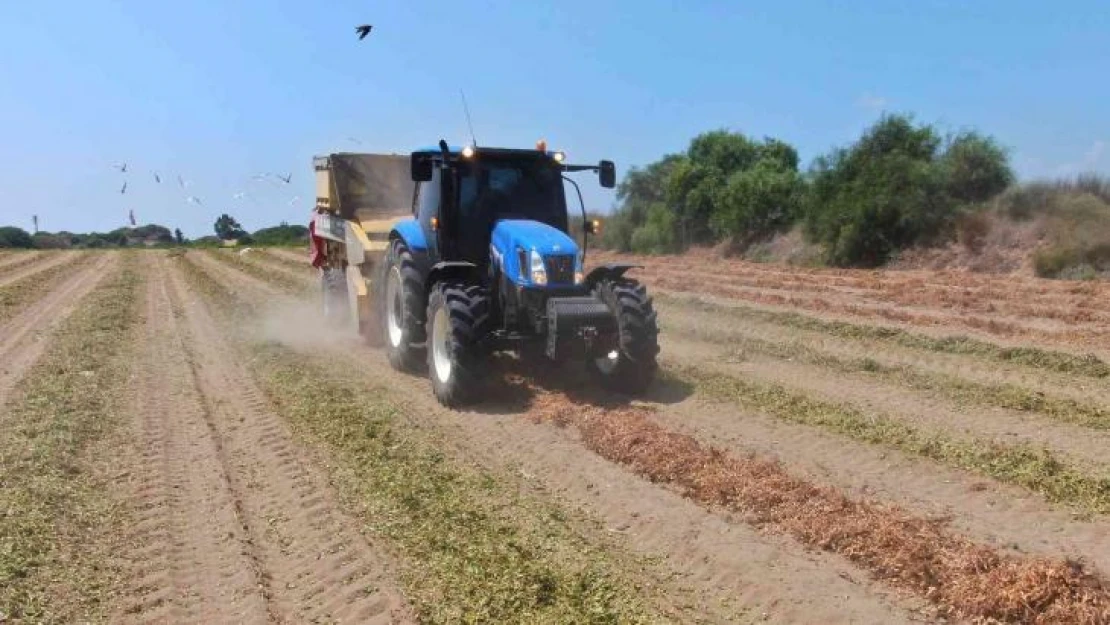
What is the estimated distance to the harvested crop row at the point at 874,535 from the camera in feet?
12.8

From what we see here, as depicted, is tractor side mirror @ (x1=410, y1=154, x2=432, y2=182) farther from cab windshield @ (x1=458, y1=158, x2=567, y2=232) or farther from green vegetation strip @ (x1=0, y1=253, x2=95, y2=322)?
green vegetation strip @ (x1=0, y1=253, x2=95, y2=322)

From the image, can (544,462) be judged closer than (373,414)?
Yes

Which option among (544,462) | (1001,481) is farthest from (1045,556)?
(544,462)

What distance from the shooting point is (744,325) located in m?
13.5

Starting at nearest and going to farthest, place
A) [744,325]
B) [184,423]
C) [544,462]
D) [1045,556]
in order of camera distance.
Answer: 1. [1045,556]
2. [544,462]
3. [184,423]
4. [744,325]

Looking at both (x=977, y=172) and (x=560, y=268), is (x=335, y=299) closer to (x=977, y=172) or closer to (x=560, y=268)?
(x=560, y=268)

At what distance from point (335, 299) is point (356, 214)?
56.8 inches

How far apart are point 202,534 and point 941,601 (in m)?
3.77

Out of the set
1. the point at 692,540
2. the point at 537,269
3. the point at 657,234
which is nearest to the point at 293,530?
the point at 692,540

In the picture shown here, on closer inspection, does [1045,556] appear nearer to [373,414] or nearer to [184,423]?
[373,414]

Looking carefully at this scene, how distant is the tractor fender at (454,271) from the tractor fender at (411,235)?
83 cm

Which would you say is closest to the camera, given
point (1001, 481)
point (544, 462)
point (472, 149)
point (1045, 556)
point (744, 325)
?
point (1045, 556)

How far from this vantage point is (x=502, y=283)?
8469 millimetres

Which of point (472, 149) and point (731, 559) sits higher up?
point (472, 149)
